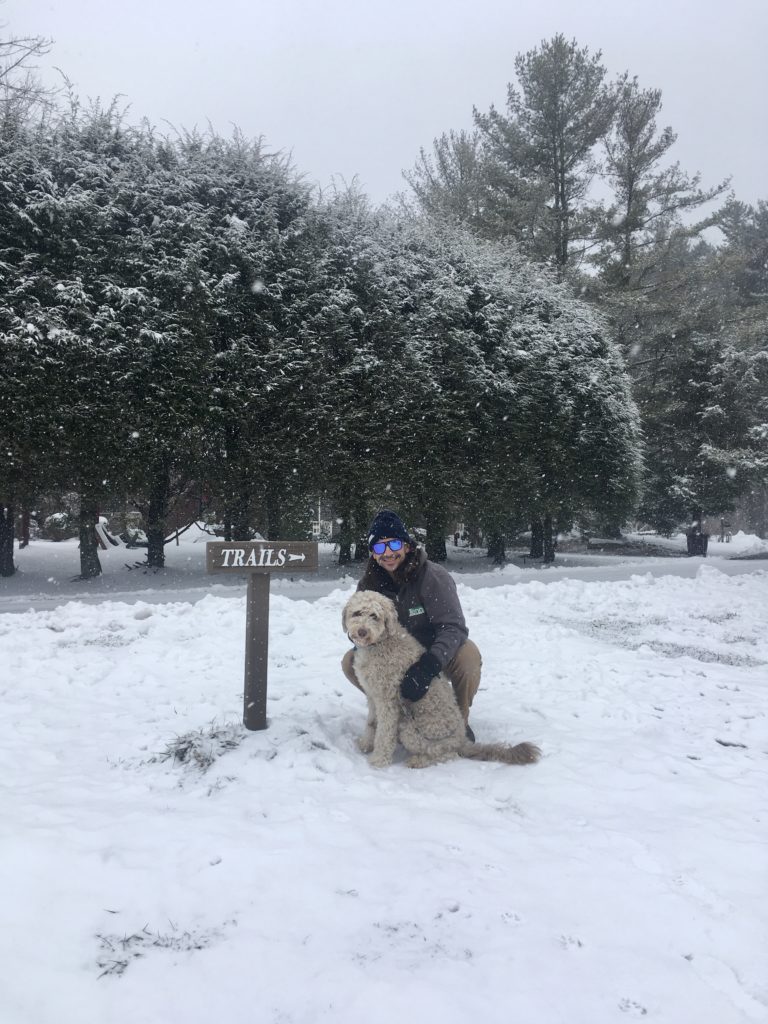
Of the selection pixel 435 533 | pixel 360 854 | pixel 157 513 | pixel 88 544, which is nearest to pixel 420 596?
pixel 360 854

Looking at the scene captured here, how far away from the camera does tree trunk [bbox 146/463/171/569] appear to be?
12.7 meters

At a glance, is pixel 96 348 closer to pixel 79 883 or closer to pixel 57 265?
pixel 57 265

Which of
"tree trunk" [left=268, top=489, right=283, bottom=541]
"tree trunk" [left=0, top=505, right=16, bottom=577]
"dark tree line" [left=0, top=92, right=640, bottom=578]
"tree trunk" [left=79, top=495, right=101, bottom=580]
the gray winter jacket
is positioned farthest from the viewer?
"tree trunk" [left=268, top=489, right=283, bottom=541]

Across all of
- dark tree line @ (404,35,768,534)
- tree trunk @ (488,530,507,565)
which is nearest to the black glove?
tree trunk @ (488,530,507,565)

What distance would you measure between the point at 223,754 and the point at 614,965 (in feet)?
8.74

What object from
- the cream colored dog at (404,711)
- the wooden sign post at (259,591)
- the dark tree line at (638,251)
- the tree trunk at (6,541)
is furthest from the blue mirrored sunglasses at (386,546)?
the dark tree line at (638,251)

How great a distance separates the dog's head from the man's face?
0.38 m

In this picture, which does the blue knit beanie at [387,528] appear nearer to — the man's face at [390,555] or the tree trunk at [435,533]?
the man's face at [390,555]

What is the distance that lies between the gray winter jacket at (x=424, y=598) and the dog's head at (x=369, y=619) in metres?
0.38

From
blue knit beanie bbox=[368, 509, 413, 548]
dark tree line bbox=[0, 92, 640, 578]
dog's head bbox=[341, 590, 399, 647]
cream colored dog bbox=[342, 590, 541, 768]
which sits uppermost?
dark tree line bbox=[0, 92, 640, 578]

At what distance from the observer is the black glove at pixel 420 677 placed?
14.1 feet

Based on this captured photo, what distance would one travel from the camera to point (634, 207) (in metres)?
26.2

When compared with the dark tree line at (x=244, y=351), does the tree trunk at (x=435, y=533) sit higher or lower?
lower

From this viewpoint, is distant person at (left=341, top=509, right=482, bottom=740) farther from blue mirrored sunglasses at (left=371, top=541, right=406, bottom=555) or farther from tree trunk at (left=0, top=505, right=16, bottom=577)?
tree trunk at (left=0, top=505, right=16, bottom=577)
